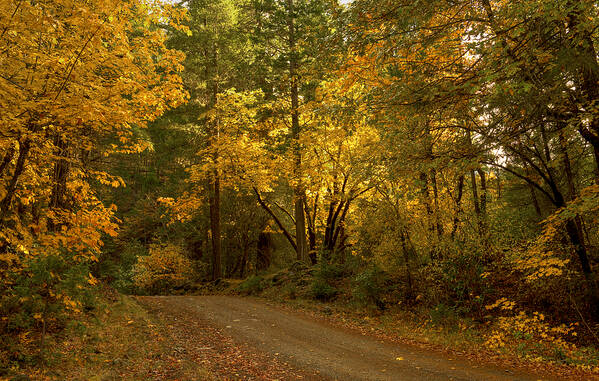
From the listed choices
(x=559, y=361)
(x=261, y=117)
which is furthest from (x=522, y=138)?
(x=261, y=117)

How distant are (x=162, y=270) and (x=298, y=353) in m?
14.7

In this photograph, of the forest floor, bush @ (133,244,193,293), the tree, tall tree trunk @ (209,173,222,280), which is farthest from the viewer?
bush @ (133,244,193,293)

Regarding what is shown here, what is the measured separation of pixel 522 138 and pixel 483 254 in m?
3.02

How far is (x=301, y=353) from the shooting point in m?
7.03

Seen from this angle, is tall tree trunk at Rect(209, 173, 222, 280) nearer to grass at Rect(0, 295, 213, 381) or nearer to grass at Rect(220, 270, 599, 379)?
grass at Rect(220, 270, 599, 379)

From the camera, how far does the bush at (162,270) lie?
1908 centimetres

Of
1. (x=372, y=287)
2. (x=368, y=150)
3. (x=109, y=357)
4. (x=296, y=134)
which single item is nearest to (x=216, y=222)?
(x=296, y=134)

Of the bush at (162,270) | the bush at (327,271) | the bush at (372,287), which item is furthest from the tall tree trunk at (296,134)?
the bush at (162,270)

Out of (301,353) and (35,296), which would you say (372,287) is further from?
(35,296)

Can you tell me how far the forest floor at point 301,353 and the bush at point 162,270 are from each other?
922cm

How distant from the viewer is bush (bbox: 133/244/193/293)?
751 inches

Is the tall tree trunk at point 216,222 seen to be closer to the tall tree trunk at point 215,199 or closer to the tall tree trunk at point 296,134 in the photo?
the tall tree trunk at point 215,199

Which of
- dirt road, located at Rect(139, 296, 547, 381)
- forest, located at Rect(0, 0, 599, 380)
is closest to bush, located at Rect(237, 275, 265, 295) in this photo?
forest, located at Rect(0, 0, 599, 380)

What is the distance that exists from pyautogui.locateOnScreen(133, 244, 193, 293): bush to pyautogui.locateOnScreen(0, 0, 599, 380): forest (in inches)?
170
